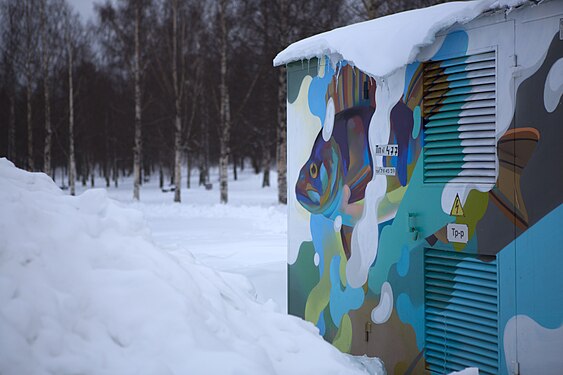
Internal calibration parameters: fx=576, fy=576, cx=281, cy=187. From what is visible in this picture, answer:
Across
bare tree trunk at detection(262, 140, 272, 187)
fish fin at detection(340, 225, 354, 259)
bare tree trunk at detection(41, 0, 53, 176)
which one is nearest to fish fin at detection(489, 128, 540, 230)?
fish fin at detection(340, 225, 354, 259)

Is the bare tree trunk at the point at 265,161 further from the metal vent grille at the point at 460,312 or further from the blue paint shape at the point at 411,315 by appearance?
the metal vent grille at the point at 460,312

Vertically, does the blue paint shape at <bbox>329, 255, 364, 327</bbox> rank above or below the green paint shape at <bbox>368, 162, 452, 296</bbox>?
below

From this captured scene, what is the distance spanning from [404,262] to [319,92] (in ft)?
5.94

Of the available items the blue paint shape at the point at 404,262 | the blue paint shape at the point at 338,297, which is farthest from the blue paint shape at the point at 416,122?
the blue paint shape at the point at 338,297

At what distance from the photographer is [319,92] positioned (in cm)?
539

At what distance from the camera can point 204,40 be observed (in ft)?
74.4

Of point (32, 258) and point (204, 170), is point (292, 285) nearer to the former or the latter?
point (32, 258)

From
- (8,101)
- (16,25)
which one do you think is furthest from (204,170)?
(16,25)

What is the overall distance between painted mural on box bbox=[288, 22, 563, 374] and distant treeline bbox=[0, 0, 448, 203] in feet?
25.4

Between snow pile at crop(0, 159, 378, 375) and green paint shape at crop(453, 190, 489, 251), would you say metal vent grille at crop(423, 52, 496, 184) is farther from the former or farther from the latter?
snow pile at crop(0, 159, 378, 375)

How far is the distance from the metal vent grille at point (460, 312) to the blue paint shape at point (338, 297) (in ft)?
2.50

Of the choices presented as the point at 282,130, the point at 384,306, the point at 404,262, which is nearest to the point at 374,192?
the point at 404,262

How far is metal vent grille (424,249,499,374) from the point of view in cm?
396

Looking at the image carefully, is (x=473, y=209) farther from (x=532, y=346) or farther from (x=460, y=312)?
(x=532, y=346)
